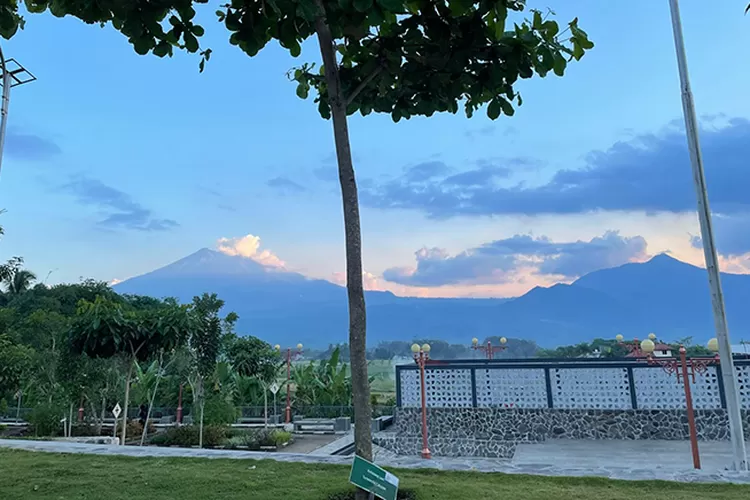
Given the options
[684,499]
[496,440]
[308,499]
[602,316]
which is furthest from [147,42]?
[602,316]

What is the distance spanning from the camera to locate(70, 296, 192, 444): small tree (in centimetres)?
947

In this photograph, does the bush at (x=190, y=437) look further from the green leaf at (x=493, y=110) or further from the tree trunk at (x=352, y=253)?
the green leaf at (x=493, y=110)

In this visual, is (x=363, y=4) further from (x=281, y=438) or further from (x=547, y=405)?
(x=547, y=405)

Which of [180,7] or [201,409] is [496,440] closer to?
[201,409]

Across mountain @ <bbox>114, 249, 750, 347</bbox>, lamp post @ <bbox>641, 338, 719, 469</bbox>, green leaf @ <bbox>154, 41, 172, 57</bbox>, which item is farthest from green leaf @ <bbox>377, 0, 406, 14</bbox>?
mountain @ <bbox>114, 249, 750, 347</bbox>

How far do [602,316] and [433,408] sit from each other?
181188 millimetres

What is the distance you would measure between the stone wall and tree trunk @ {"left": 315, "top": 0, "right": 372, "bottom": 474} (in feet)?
26.9

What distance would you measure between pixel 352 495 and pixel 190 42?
11.4ft

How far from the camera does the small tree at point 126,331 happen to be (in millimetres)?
9469

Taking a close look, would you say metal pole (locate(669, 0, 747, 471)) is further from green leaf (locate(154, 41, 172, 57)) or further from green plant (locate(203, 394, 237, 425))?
green plant (locate(203, 394, 237, 425))

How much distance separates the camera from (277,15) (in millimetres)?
3160

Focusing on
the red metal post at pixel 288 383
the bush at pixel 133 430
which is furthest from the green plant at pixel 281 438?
the bush at pixel 133 430

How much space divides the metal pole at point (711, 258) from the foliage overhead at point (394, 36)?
4629mm

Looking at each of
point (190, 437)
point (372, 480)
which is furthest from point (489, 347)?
point (372, 480)
